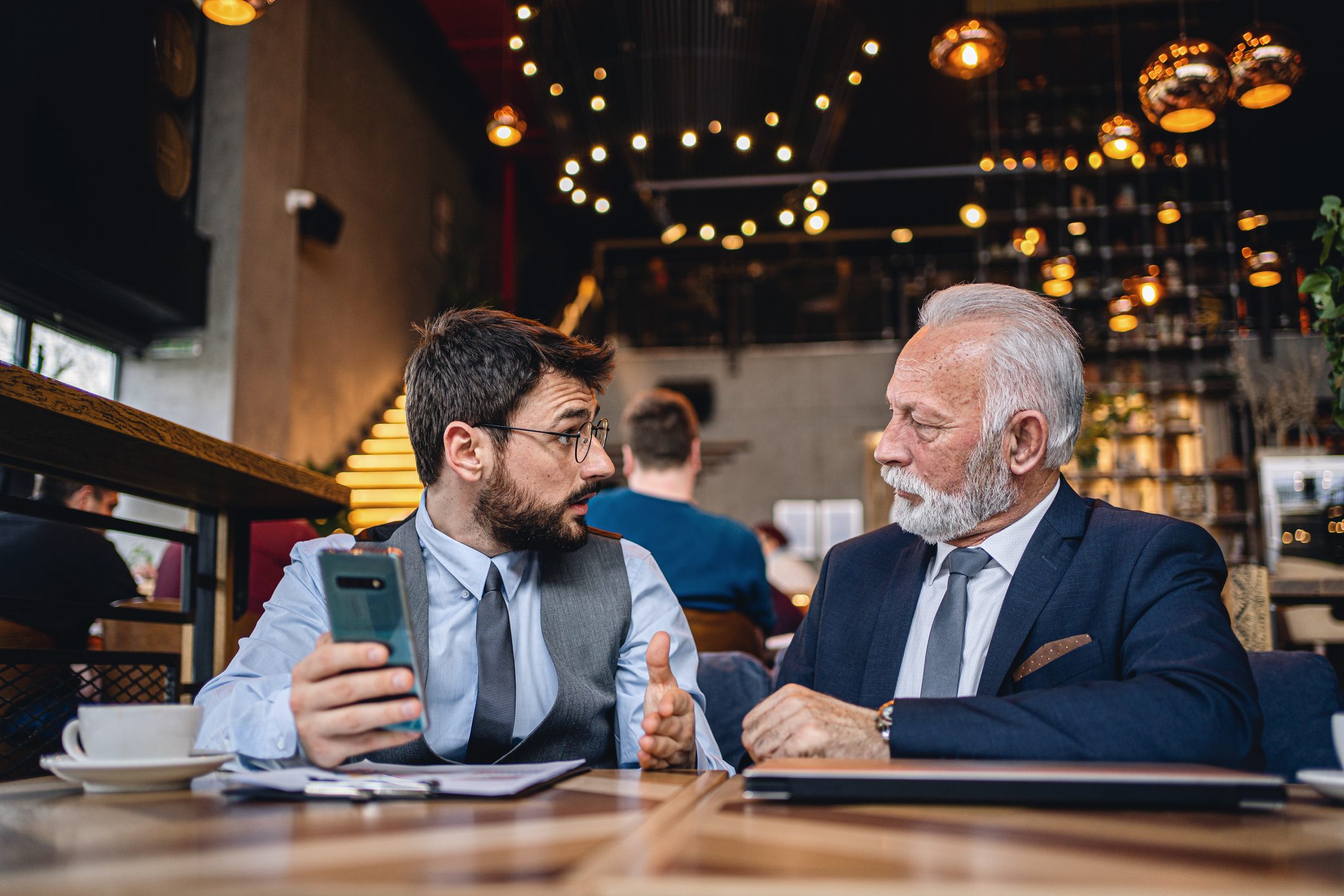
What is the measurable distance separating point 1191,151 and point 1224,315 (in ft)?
5.08

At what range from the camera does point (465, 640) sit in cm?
155

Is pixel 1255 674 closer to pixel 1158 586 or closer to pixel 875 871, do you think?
pixel 1158 586

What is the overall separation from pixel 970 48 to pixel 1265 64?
137cm

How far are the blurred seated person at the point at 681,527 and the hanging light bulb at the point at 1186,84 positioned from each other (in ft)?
9.08

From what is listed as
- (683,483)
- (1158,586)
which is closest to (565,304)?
(683,483)

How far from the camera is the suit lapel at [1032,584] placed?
1480 millimetres

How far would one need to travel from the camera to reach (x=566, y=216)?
48.8 feet

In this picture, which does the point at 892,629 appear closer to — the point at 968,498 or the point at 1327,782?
the point at 968,498

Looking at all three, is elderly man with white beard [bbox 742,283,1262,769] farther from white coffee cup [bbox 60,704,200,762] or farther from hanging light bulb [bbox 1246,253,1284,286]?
hanging light bulb [bbox 1246,253,1284,286]

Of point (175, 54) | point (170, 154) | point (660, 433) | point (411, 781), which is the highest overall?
point (175, 54)

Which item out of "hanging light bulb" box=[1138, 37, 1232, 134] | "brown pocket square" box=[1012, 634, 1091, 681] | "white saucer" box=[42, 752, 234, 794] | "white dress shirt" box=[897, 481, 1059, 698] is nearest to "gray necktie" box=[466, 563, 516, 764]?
"white saucer" box=[42, 752, 234, 794]

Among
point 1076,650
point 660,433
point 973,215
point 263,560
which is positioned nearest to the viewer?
point 1076,650

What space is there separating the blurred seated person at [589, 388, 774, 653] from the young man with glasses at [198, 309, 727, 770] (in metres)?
1.22

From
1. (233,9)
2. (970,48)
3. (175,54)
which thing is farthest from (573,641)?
(175,54)
